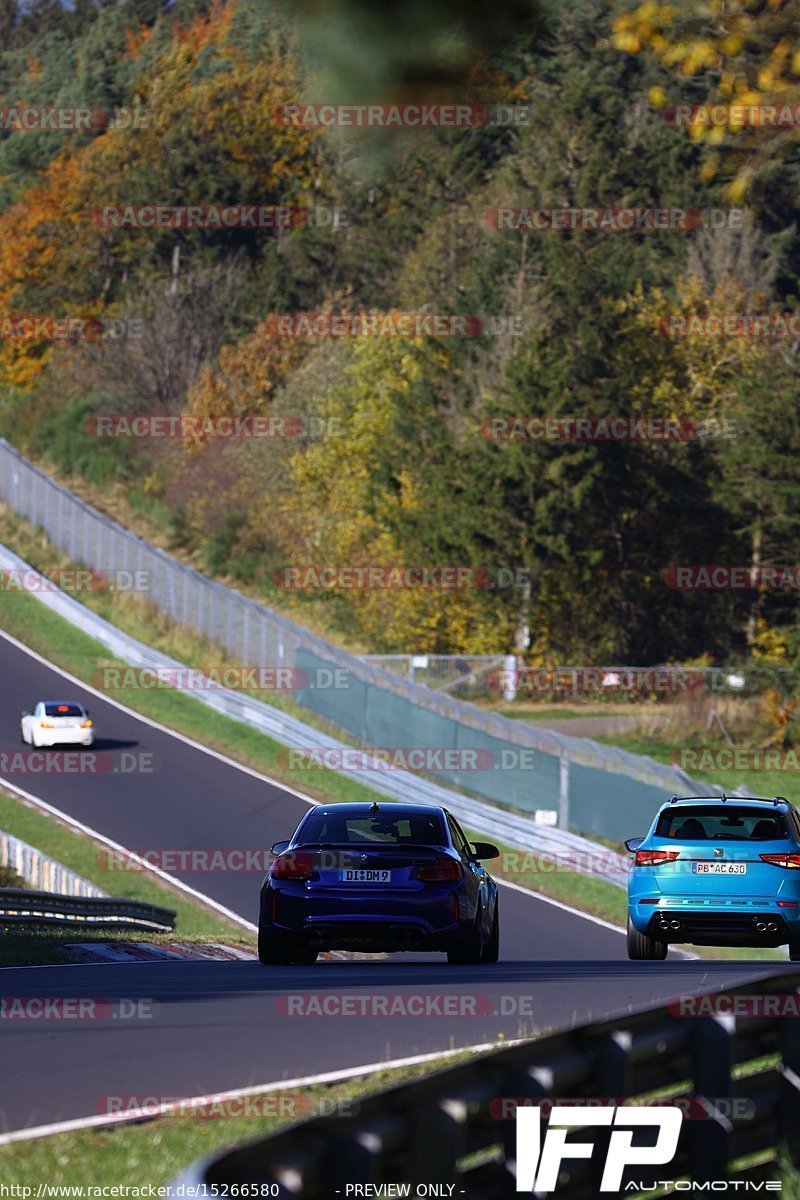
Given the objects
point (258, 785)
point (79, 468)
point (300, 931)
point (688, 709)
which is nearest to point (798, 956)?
point (300, 931)

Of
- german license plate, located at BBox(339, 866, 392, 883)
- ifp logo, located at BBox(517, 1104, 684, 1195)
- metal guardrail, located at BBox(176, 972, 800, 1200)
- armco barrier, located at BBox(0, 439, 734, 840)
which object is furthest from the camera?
armco barrier, located at BBox(0, 439, 734, 840)

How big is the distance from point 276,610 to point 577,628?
11.6 metres

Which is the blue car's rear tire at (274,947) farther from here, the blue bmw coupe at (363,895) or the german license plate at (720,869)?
the german license plate at (720,869)

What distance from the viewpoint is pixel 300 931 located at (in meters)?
15.2

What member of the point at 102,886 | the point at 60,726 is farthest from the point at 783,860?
the point at 60,726

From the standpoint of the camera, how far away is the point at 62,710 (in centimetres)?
4603

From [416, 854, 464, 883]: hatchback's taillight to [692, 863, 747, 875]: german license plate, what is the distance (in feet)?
9.77

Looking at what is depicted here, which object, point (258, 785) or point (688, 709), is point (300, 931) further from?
point (688, 709)

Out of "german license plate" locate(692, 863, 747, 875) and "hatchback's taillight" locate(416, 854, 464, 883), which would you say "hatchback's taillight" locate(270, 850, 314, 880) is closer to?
"hatchback's taillight" locate(416, 854, 464, 883)

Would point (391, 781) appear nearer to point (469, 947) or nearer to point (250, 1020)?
point (469, 947)

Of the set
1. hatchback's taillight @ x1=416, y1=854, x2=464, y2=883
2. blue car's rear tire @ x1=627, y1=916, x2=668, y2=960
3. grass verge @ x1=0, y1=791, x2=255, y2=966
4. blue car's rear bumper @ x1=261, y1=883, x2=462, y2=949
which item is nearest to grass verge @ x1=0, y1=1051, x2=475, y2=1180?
blue car's rear bumper @ x1=261, y1=883, x2=462, y2=949

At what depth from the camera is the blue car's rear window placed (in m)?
15.5

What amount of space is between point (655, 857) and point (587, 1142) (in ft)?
38.5

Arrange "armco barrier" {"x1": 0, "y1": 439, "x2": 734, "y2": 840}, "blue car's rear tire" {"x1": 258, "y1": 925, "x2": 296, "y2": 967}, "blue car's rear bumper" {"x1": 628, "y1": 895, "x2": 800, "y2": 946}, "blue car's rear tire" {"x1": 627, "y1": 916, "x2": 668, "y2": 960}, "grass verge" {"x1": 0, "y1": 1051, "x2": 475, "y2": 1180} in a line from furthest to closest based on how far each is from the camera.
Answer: "armco barrier" {"x1": 0, "y1": 439, "x2": 734, "y2": 840}
"blue car's rear tire" {"x1": 627, "y1": 916, "x2": 668, "y2": 960}
"blue car's rear bumper" {"x1": 628, "y1": 895, "x2": 800, "y2": 946}
"blue car's rear tire" {"x1": 258, "y1": 925, "x2": 296, "y2": 967}
"grass verge" {"x1": 0, "y1": 1051, "x2": 475, "y2": 1180}
